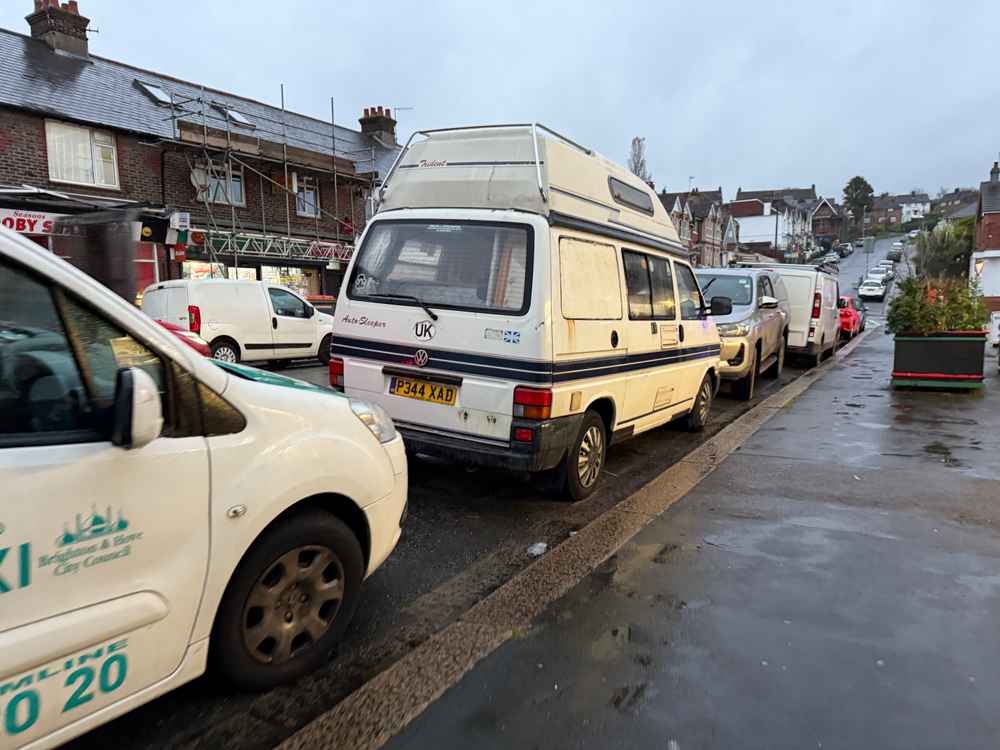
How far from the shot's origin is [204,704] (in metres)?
2.64

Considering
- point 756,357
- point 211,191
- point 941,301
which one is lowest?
point 756,357

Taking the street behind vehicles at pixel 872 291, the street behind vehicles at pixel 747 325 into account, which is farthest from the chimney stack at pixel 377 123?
the street behind vehicles at pixel 872 291

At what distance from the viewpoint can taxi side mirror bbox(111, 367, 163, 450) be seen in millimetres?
2006

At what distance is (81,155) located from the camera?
57.5 ft

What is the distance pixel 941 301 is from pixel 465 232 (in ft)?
28.8

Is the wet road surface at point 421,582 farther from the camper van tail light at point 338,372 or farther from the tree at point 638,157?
the tree at point 638,157

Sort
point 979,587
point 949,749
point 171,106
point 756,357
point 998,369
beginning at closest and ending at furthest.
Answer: point 949,749 < point 979,587 < point 756,357 < point 998,369 < point 171,106

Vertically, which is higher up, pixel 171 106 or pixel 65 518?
pixel 171 106

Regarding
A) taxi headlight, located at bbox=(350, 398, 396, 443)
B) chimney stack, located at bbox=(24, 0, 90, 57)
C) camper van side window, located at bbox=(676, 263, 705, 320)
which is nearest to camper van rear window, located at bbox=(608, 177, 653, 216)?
camper van side window, located at bbox=(676, 263, 705, 320)

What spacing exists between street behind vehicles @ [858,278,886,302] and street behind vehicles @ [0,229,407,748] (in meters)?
51.5

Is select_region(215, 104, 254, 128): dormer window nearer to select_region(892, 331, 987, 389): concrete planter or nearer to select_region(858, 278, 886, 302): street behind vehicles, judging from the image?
select_region(892, 331, 987, 389): concrete planter

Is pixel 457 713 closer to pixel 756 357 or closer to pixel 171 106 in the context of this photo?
Answer: pixel 756 357

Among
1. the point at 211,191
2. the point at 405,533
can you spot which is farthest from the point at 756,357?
the point at 211,191

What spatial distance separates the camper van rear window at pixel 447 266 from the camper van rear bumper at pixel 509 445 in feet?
2.58
